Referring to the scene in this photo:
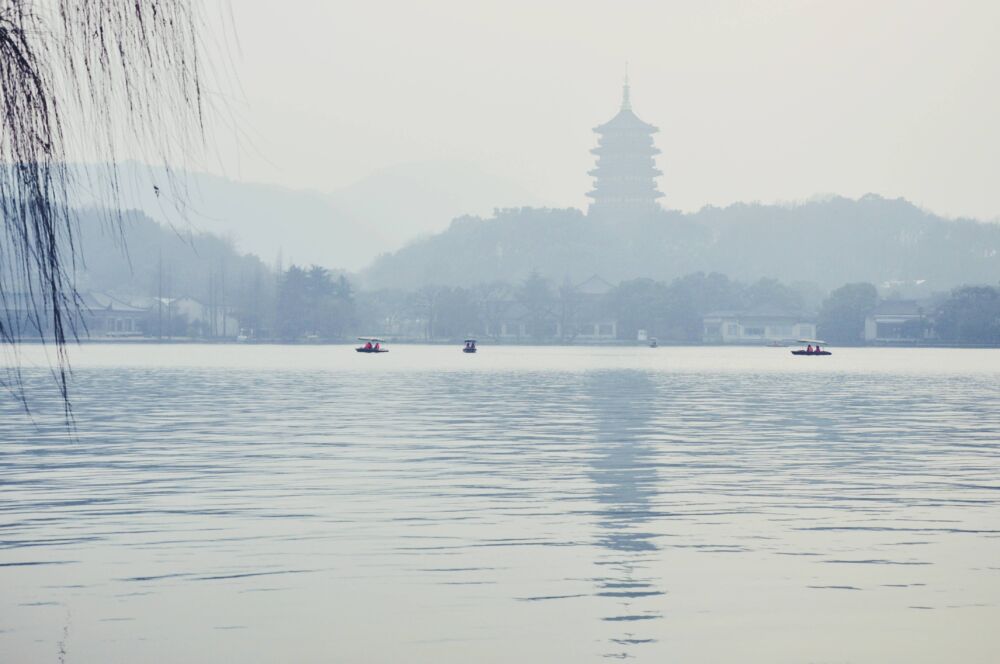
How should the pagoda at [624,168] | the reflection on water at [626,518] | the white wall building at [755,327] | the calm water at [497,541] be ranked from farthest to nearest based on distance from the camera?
the pagoda at [624,168] → the white wall building at [755,327] → the reflection on water at [626,518] → the calm water at [497,541]

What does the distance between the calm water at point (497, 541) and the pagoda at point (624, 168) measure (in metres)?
142

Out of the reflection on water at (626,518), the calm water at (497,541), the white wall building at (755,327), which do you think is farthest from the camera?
the white wall building at (755,327)

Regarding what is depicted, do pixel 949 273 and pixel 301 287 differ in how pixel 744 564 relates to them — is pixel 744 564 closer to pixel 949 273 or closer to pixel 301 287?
pixel 301 287

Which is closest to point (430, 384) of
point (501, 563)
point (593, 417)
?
point (593, 417)

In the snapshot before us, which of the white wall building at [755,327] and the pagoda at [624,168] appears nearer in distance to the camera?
the white wall building at [755,327]

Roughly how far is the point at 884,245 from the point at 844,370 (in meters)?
89.9

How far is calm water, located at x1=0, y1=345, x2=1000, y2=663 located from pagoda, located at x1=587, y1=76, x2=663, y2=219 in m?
142

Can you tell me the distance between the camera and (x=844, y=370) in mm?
57125

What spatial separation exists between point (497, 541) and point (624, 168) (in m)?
160

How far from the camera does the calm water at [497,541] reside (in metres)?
7.37

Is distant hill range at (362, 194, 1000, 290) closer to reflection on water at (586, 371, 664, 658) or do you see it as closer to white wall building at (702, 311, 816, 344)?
white wall building at (702, 311, 816, 344)

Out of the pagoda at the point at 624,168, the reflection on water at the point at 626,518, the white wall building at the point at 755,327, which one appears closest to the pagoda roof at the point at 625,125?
the pagoda at the point at 624,168

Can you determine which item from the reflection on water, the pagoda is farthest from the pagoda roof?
the reflection on water

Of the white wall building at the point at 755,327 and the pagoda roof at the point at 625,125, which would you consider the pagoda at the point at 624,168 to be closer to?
the pagoda roof at the point at 625,125
